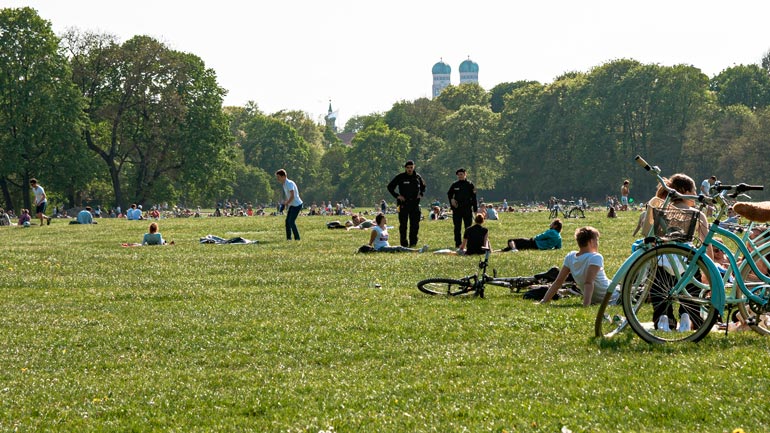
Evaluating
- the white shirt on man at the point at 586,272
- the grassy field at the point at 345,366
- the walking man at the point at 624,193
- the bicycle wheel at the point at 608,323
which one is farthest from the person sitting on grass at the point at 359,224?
the bicycle wheel at the point at 608,323

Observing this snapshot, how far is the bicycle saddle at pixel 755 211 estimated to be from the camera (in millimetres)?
9266

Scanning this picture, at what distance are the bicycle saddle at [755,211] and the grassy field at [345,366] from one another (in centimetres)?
113

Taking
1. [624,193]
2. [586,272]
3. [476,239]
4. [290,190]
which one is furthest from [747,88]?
[586,272]

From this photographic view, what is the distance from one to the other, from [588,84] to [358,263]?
4028 inches

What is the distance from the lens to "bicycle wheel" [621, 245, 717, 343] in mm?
9258

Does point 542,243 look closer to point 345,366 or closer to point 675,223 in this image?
point 675,223

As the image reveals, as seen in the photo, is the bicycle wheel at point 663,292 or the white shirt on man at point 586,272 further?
the white shirt on man at point 586,272

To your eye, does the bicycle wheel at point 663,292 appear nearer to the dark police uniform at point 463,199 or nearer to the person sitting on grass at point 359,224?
the dark police uniform at point 463,199

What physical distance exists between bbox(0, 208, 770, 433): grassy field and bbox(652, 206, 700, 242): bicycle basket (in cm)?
99

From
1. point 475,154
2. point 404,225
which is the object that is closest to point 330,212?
point 475,154

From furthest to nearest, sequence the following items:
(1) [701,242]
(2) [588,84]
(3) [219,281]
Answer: (2) [588,84] → (3) [219,281] → (1) [701,242]

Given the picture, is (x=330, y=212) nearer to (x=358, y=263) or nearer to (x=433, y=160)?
(x=433, y=160)

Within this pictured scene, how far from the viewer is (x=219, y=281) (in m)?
18.1

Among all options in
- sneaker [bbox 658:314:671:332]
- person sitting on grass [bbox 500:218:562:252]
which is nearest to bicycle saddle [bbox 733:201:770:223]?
sneaker [bbox 658:314:671:332]
